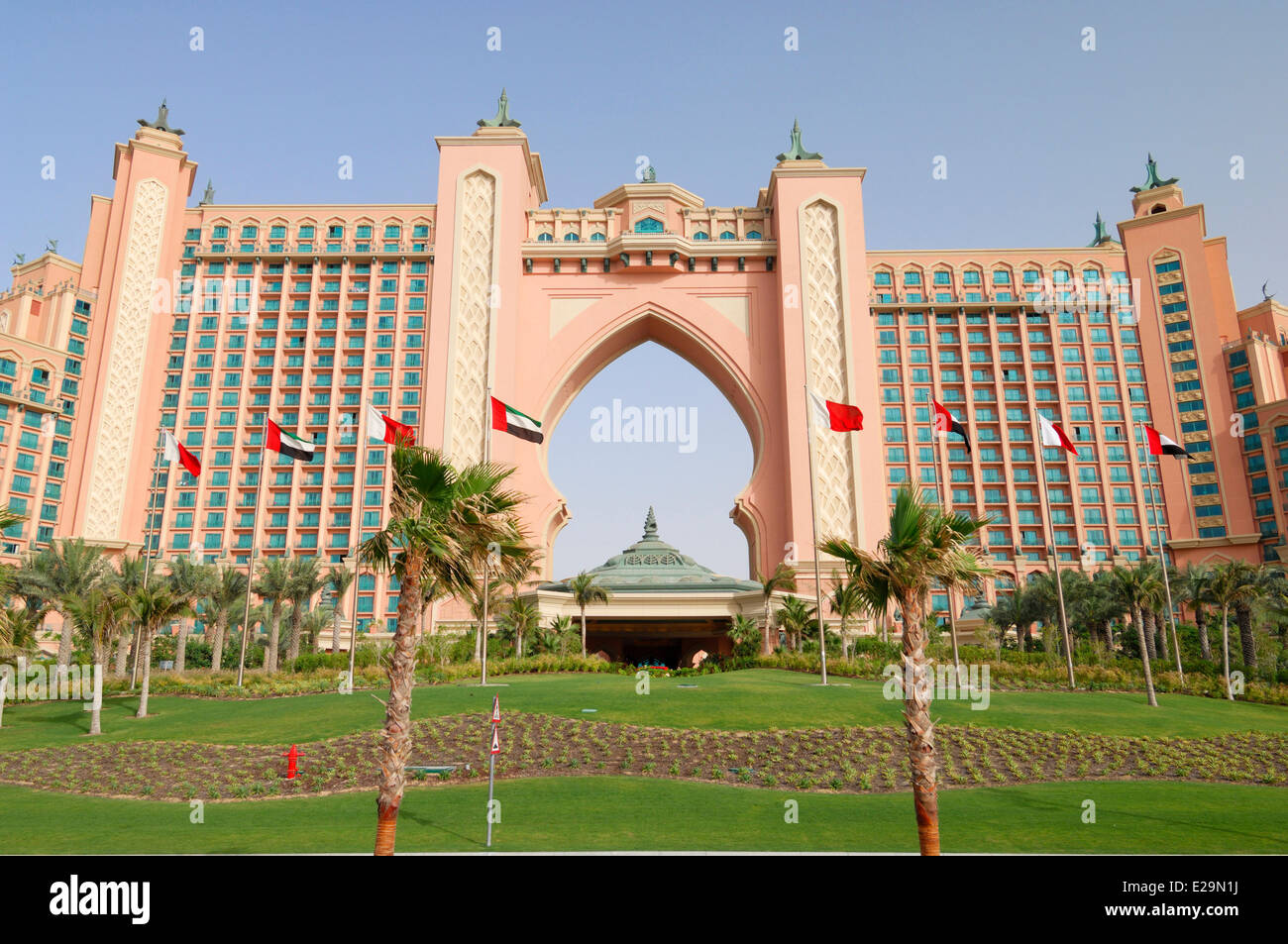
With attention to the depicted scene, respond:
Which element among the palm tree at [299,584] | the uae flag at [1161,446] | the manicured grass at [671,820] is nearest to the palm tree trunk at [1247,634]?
the uae flag at [1161,446]

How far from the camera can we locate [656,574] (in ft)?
201

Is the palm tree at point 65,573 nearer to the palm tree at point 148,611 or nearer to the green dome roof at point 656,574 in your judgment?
the palm tree at point 148,611

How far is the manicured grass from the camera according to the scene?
51.1ft

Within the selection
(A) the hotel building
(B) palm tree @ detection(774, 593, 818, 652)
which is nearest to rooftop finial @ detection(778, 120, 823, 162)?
(A) the hotel building

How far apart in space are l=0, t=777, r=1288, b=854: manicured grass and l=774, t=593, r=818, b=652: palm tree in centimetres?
2910

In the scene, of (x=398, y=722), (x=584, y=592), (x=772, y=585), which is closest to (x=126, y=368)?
(x=584, y=592)

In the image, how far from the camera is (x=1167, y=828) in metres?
17.1

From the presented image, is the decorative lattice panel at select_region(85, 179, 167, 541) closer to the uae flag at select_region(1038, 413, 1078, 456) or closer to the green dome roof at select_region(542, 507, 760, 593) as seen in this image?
the green dome roof at select_region(542, 507, 760, 593)

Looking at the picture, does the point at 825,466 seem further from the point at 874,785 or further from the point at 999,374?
the point at 874,785

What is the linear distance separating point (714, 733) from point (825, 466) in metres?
43.6

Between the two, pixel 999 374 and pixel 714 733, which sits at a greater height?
pixel 999 374

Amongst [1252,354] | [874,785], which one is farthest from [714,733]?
[1252,354]

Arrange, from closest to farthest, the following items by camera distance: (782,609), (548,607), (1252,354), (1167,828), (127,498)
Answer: (1167,828) → (782,609) → (548,607) → (127,498) → (1252,354)

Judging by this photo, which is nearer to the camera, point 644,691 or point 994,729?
point 994,729
